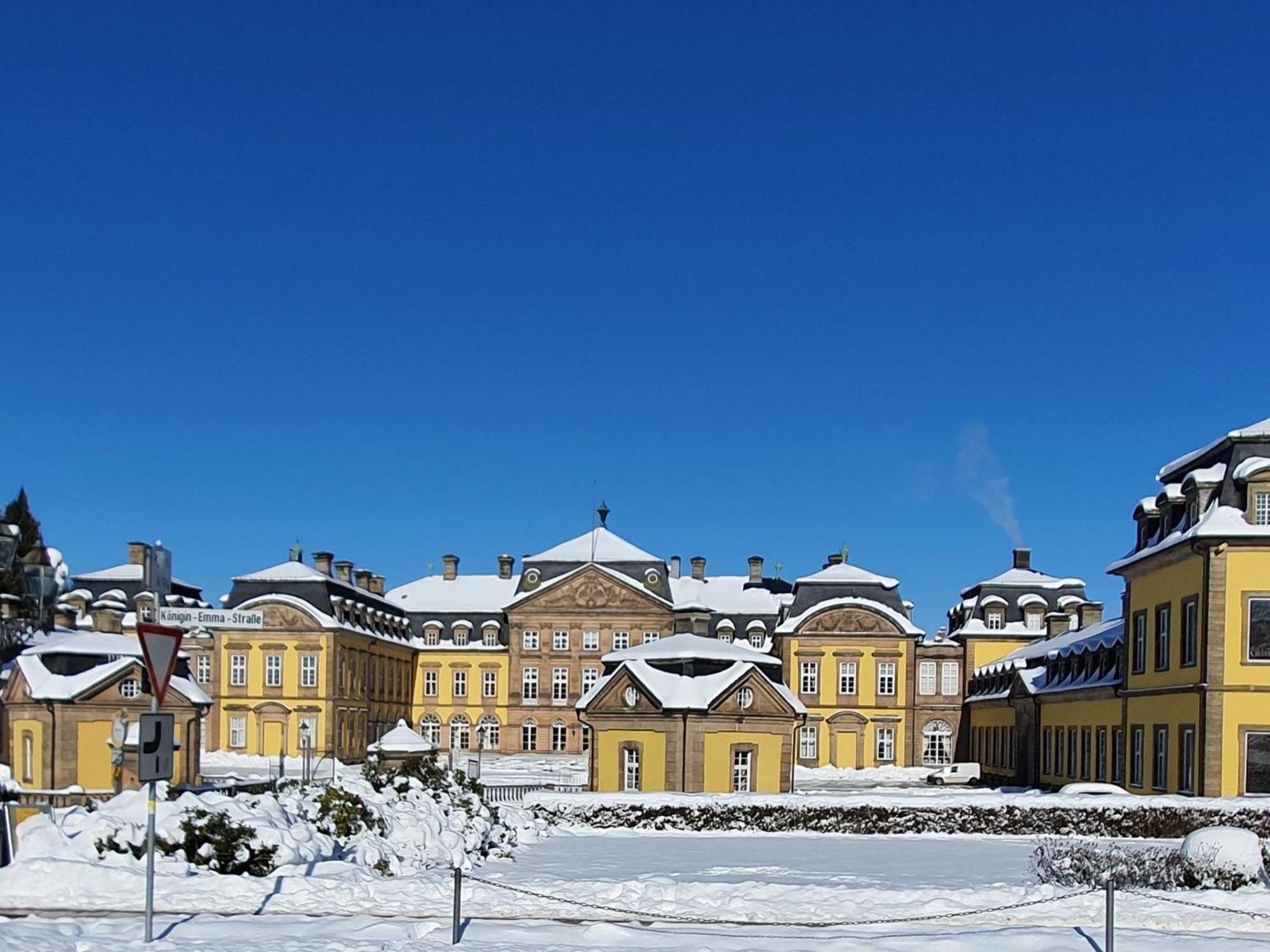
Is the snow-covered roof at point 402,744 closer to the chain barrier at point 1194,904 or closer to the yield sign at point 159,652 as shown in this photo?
the chain barrier at point 1194,904

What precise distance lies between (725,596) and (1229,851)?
50.9 meters

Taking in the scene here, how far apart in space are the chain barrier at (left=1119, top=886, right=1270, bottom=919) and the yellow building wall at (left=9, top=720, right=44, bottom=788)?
106 feet

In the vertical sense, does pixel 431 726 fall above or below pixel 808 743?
below

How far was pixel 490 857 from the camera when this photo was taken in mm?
23000

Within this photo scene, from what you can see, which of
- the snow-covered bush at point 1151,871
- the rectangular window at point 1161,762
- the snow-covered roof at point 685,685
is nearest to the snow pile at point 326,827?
the snow-covered roof at point 685,685

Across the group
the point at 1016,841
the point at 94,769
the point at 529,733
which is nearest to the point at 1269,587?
the point at 1016,841

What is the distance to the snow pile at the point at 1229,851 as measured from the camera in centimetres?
1611

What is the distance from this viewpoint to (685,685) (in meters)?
33.7

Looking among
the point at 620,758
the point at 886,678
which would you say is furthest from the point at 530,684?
the point at 620,758

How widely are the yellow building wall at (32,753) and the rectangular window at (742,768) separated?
1973 cm

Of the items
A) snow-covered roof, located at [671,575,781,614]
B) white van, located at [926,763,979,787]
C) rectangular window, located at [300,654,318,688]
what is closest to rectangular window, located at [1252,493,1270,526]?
white van, located at [926,763,979,787]

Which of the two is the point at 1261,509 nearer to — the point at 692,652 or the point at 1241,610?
the point at 1241,610

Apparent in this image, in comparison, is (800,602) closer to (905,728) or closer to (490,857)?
(905,728)

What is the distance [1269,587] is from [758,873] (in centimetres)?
1370
